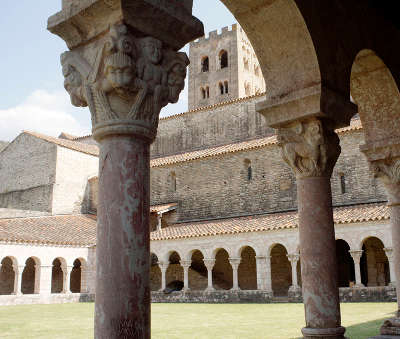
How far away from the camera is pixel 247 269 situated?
20.9m

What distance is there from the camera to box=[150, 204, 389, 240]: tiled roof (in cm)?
1617

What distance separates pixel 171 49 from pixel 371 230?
14.4m

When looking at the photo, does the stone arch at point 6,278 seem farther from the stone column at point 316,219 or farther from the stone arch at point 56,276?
the stone column at point 316,219

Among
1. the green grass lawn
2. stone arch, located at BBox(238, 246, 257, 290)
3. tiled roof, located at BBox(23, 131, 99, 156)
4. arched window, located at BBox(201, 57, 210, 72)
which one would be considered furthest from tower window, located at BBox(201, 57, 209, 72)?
the green grass lawn

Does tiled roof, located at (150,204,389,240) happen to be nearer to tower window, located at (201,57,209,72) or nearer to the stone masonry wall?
the stone masonry wall

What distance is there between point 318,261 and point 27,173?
84.6 ft

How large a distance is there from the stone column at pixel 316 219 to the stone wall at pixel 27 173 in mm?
23181

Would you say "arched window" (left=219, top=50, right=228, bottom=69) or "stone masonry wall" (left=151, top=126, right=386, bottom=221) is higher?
"arched window" (left=219, top=50, right=228, bottom=69)

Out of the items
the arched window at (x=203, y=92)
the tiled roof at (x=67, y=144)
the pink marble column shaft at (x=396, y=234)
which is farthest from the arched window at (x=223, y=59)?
the pink marble column shaft at (x=396, y=234)

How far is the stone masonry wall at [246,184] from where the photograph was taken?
62.6 feet

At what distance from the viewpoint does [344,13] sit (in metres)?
4.22

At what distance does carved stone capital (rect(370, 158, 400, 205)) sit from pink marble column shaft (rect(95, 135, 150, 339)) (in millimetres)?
3712

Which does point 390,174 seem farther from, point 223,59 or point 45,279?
point 223,59

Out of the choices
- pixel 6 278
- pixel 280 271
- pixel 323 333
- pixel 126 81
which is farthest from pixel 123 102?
pixel 6 278
